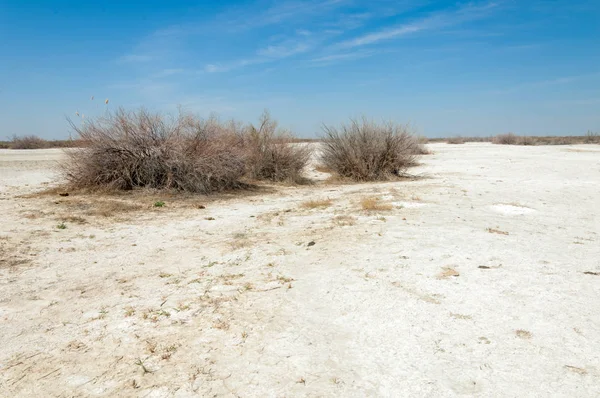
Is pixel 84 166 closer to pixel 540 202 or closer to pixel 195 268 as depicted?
pixel 195 268

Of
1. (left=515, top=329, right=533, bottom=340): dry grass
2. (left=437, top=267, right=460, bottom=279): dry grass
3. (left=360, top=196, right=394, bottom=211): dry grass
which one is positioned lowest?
(left=515, top=329, right=533, bottom=340): dry grass

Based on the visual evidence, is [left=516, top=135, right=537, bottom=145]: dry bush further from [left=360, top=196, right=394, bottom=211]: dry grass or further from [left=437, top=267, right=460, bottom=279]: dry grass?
[left=437, top=267, right=460, bottom=279]: dry grass

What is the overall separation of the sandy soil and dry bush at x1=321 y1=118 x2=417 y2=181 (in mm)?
7224

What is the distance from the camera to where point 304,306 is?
3707 millimetres

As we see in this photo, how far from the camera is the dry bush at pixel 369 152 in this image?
48.3ft

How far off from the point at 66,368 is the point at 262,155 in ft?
39.5

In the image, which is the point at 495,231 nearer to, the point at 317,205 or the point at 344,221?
Answer: the point at 344,221

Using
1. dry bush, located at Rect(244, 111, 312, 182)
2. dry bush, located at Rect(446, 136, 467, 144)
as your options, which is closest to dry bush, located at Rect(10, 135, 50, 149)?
dry bush, located at Rect(244, 111, 312, 182)

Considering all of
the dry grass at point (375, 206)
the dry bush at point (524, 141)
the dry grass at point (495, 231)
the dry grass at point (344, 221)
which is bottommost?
the dry grass at point (495, 231)

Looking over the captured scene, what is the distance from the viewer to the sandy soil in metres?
2.59

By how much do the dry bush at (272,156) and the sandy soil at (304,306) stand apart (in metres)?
6.81

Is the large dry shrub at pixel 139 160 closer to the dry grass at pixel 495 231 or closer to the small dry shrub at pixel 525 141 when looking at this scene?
the dry grass at pixel 495 231

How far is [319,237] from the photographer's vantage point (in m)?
6.13

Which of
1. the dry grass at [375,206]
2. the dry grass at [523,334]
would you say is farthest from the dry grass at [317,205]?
the dry grass at [523,334]
